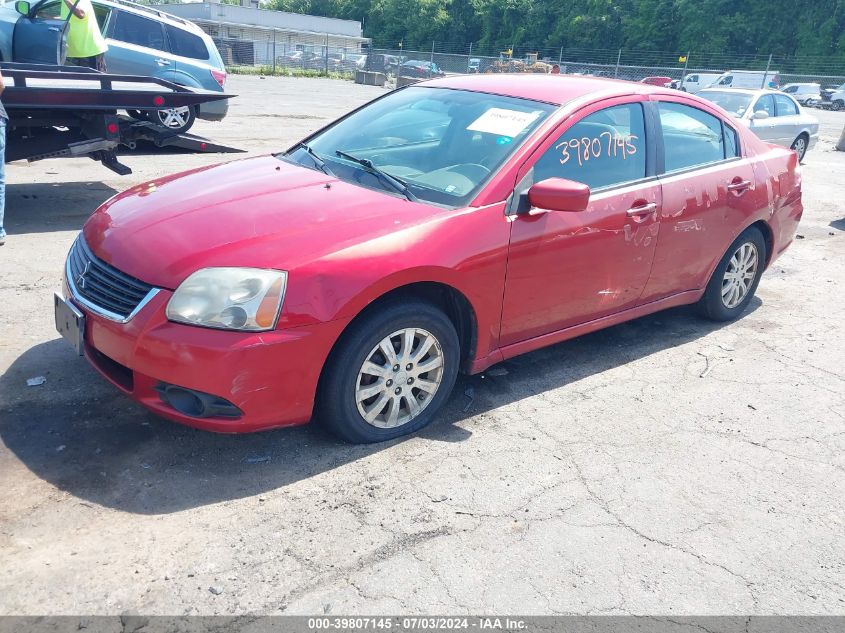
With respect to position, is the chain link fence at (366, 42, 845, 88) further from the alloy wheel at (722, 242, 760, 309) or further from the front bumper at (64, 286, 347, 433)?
the front bumper at (64, 286, 347, 433)

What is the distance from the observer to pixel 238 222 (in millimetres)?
3314

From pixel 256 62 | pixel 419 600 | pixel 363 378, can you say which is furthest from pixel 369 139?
pixel 256 62

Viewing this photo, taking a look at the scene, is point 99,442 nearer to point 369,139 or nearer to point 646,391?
point 369,139

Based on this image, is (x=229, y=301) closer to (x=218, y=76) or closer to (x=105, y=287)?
(x=105, y=287)

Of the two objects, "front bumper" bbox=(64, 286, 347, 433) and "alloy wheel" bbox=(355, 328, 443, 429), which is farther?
"alloy wheel" bbox=(355, 328, 443, 429)

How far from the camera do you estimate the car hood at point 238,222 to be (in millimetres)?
3066

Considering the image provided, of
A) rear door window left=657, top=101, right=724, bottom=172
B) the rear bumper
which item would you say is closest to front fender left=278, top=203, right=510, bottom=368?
rear door window left=657, top=101, right=724, bottom=172

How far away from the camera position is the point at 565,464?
3.46 metres

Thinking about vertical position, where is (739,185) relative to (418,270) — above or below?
above

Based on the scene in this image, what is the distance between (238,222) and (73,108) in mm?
4210

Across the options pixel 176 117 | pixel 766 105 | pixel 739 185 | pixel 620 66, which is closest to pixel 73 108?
pixel 176 117

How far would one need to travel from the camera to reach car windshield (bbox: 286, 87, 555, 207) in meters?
3.76

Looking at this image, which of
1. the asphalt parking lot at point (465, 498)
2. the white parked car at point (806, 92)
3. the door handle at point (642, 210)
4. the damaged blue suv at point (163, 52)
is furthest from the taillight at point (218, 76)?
the white parked car at point (806, 92)

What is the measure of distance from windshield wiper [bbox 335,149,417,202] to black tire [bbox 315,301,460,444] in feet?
2.01
